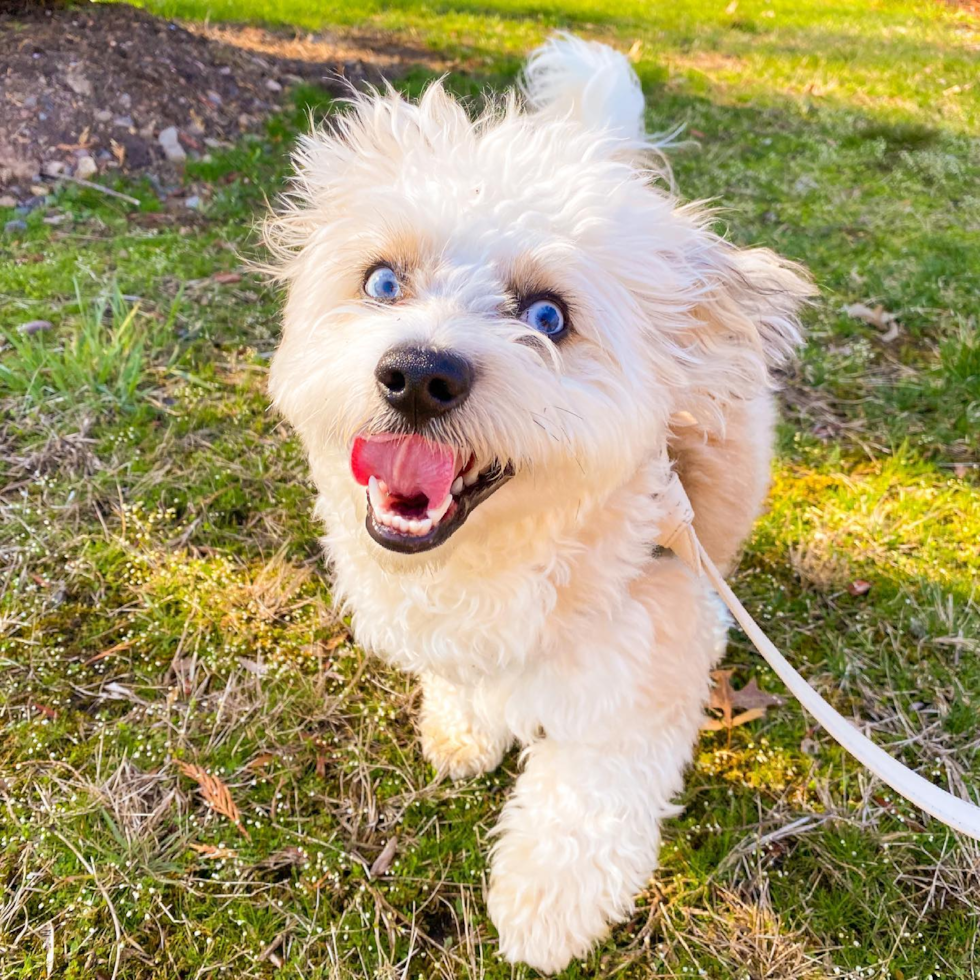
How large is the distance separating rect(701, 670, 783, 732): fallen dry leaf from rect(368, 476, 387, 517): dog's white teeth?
4.91 feet

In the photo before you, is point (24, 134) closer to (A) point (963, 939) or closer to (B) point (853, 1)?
(A) point (963, 939)

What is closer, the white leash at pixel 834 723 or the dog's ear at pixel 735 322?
the white leash at pixel 834 723

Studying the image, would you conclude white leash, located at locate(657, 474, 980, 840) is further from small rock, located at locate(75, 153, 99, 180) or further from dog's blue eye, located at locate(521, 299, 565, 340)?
small rock, located at locate(75, 153, 99, 180)

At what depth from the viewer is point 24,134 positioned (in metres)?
4.29

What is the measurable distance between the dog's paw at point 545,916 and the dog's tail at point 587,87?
2.29 metres

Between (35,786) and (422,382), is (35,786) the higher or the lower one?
the lower one

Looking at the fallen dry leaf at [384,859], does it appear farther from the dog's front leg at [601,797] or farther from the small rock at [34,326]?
the small rock at [34,326]

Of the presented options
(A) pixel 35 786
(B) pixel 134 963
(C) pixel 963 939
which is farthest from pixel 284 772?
(C) pixel 963 939

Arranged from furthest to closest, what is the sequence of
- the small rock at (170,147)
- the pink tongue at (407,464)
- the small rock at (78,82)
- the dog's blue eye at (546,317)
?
the small rock at (170,147) → the small rock at (78,82) → the dog's blue eye at (546,317) → the pink tongue at (407,464)

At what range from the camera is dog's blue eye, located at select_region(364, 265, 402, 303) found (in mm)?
1626

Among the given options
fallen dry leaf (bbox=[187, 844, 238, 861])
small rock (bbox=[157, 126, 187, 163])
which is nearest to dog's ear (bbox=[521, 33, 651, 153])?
fallen dry leaf (bbox=[187, 844, 238, 861])

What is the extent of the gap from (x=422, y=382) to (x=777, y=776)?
1825 millimetres

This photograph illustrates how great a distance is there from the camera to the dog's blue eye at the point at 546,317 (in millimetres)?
1542

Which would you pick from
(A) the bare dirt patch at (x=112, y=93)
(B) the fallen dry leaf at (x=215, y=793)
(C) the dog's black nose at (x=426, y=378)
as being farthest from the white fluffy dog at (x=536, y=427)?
(A) the bare dirt patch at (x=112, y=93)
